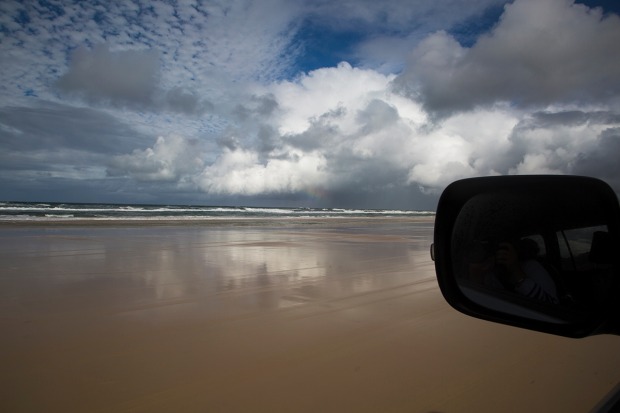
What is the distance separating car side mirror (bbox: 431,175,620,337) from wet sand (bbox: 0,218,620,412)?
1253mm

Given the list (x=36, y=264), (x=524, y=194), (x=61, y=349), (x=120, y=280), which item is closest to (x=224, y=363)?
(x=61, y=349)

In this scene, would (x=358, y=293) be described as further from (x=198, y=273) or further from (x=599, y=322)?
(x=599, y=322)

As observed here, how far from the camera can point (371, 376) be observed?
282 centimetres

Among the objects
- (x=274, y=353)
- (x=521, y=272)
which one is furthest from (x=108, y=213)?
(x=521, y=272)

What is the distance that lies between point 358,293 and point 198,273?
3.48m

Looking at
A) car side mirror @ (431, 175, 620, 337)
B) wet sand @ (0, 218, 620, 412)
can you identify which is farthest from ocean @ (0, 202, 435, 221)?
car side mirror @ (431, 175, 620, 337)

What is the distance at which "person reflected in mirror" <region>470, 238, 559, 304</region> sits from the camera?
1.31m

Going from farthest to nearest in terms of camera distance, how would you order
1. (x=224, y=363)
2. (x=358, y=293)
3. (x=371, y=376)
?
1. (x=358, y=293)
2. (x=224, y=363)
3. (x=371, y=376)

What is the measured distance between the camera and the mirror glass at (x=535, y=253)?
3.85 ft

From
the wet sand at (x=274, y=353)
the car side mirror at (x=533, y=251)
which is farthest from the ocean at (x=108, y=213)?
the car side mirror at (x=533, y=251)

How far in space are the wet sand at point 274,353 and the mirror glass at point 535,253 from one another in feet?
4.24

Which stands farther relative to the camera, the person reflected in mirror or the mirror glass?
the person reflected in mirror

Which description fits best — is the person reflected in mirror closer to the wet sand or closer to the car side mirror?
the car side mirror

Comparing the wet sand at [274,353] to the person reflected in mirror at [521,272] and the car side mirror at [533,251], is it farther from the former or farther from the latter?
the person reflected in mirror at [521,272]
